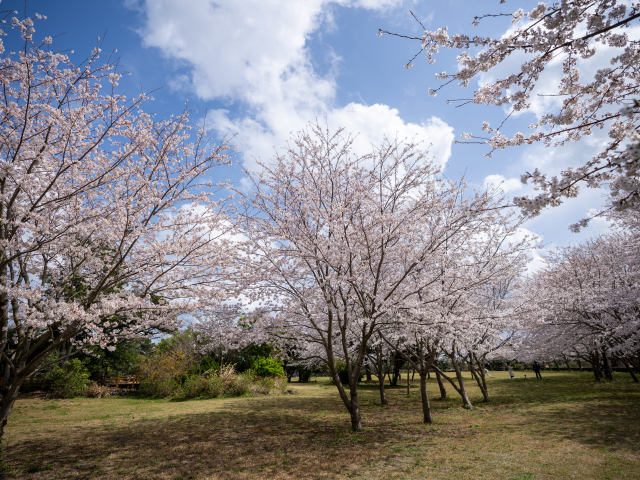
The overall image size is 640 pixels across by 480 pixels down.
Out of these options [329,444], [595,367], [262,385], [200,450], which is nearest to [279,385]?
[262,385]

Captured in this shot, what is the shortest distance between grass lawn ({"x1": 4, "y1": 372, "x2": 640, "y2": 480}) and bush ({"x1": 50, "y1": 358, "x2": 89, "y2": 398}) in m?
4.45

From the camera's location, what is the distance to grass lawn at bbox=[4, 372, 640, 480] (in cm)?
516

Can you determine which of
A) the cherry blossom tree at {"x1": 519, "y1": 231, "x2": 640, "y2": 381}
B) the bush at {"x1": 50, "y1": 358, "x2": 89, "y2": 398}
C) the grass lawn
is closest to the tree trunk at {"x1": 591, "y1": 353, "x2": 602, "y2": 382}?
the cherry blossom tree at {"x1": 519, "y1": 231, "x2": 640, "y2": 381}

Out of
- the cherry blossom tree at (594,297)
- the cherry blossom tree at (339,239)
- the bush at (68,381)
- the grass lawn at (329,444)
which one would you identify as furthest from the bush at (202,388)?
the cherry blossom tree at (594,297)

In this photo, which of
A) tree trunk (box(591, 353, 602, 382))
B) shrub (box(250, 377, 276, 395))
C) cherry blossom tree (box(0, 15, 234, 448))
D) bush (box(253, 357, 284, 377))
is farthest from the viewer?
bush (box(253, 357, 284, 377))

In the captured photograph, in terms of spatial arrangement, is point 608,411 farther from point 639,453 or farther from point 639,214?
point 639,214

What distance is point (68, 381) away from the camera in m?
15.5

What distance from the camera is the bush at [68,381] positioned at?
15.4 m

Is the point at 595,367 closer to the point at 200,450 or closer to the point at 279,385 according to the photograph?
the point at 279,385

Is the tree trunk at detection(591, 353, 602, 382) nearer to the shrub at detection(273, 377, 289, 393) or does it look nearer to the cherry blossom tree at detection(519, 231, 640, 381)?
the cherry blossom tree at detection(519, 231, 640, 381)

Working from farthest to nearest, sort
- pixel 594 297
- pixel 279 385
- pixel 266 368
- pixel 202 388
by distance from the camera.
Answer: pixel 266 368 → pixel 279 385 → pixel 202 388 → pixel 594 297

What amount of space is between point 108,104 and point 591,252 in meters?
20.4

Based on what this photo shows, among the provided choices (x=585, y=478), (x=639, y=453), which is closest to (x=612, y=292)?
(x=639, y=453)

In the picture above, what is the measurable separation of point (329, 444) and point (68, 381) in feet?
52.0
